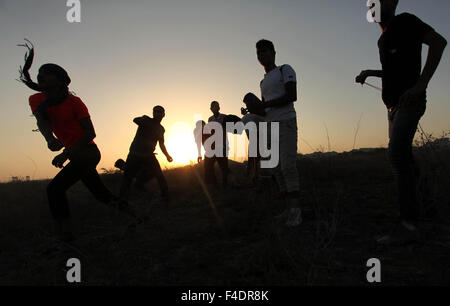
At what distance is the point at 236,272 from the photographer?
8.99 ft

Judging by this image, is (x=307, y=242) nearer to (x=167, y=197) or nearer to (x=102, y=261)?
(x=102, y=261)

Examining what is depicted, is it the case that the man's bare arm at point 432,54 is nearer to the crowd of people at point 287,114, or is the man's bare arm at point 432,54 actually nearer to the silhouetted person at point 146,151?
the crowd of people at point 287,114

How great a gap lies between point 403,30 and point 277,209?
2798 mm

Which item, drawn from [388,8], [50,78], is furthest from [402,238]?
[50,78]

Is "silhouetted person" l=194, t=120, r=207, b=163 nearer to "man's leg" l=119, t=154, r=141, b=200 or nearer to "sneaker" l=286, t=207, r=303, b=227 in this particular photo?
"man's leg" l=119, t=154, r=141, b=200

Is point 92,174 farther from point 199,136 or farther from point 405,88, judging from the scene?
point 199,136

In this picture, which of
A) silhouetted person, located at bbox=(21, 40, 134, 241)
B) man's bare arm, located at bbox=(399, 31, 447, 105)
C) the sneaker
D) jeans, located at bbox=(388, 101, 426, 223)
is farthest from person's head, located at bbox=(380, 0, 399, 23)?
silhouetted person, located at bbox=(21, 40, 134, 241)

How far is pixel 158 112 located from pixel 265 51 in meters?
3.36

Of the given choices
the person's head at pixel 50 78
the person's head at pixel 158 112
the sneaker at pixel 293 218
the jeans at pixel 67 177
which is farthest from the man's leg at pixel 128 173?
the sneaker at pixel 293 218

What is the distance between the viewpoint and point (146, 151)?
6.79m

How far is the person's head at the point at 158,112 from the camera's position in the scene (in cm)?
702

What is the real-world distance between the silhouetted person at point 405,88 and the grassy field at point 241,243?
324mm
